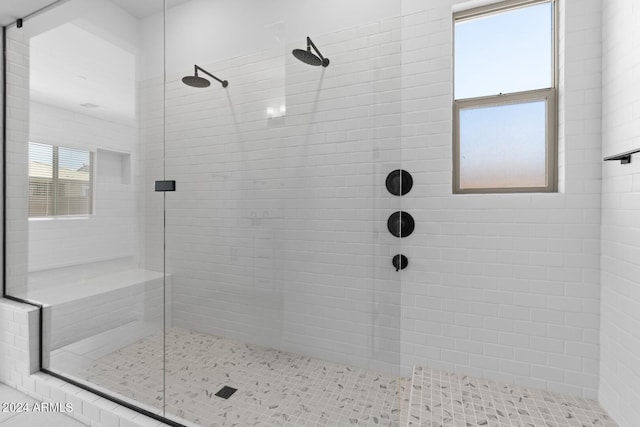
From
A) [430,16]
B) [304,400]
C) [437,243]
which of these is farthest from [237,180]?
[430,16]

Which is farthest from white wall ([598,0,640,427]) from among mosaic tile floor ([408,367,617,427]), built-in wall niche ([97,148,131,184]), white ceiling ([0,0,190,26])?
built-in wall niche ([97,148,131,184])

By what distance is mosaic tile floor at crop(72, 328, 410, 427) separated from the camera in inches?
50.6

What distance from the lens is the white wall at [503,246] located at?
169 cm

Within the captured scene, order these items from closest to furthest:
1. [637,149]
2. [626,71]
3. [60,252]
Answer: [637,149] < [626,71] < [60,252]

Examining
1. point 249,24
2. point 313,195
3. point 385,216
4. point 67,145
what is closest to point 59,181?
point 67,145

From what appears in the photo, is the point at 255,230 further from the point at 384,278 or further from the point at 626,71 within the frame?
the point at 626,71

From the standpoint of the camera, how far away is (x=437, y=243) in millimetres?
1946

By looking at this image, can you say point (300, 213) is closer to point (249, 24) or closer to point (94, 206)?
point (249, 24)

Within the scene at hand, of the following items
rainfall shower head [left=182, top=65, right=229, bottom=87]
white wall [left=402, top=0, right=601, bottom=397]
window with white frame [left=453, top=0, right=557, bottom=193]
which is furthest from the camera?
window with white frame [left=453, top=0, right=557, bottom=193]

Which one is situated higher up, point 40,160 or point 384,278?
point 40,160

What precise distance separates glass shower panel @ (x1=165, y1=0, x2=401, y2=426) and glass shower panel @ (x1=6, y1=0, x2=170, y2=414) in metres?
0.36

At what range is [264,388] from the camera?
1.33 metres

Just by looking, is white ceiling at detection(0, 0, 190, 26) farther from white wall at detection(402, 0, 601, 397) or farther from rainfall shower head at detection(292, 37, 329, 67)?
white wall at detection(402, 0, 601, 397)

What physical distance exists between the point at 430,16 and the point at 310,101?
1.17m
